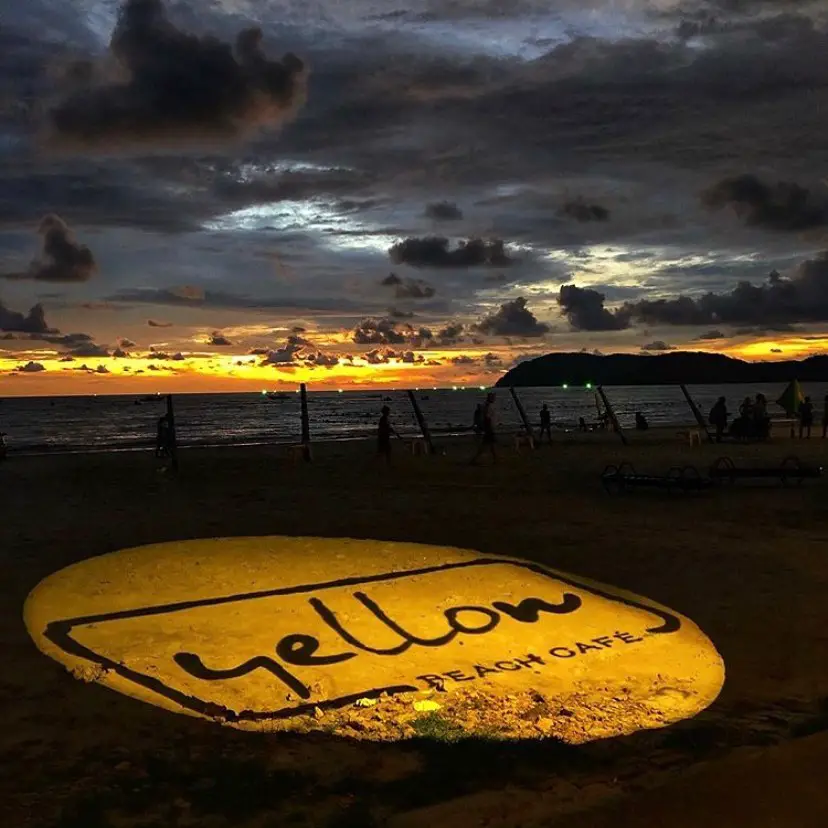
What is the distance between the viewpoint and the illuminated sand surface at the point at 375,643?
20.0 feet

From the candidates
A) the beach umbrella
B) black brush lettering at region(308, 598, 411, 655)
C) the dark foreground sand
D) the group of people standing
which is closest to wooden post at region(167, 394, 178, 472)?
the dark foreground sand

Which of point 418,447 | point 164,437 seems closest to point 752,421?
point 418,447

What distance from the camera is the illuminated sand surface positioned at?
6.10 metres

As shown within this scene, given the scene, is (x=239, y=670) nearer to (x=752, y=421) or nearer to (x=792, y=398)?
(x=752, y=421)

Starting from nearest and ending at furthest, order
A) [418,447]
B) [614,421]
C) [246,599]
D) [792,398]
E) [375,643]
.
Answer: [375,643], [246,599], [418,447], [792,398], [614,421]

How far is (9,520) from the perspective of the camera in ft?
45.5

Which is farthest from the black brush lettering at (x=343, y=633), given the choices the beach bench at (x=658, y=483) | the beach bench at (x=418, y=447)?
the beach bench at (x=418, y=447)

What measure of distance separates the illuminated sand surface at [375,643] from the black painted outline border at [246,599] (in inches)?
0.8

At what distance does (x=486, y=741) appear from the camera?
5.30m

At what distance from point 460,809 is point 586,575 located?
6.17m

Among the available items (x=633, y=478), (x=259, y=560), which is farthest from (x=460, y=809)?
(x=633, y=478)

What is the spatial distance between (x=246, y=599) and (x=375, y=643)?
1.68 metres

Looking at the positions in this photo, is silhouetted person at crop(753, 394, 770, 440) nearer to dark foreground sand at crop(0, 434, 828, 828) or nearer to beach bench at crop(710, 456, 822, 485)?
beach bench at crop(710, 456, 822, 485)

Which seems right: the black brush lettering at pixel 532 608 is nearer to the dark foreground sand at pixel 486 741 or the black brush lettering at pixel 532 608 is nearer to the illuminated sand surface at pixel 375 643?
the illuminated sand surface at pixel 375 643
